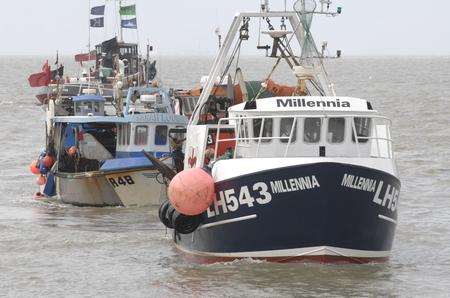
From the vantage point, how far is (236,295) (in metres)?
19.6

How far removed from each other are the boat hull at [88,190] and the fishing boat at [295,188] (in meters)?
9.08

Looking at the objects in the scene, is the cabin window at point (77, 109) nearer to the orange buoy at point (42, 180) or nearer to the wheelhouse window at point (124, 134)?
the orange buoy at point (42, 180)

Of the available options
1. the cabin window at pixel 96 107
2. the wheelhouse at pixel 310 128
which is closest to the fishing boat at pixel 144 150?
the cabin window at pixel 96 107

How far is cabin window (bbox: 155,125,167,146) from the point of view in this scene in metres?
32.5

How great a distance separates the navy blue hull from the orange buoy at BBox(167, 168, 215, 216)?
23 cm

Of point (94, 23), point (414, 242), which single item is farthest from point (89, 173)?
point (94, 23)

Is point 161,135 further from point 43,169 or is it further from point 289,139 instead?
point 289,139

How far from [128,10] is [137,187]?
132ft

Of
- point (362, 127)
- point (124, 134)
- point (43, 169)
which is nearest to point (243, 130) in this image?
point (362, 127)

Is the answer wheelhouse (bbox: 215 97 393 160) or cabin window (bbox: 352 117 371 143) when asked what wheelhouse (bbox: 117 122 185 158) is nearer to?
wheelhouse (bbox: 215 97 393 160)

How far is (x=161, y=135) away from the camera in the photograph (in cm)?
3256

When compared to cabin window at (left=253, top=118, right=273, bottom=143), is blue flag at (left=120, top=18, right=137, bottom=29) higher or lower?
lower

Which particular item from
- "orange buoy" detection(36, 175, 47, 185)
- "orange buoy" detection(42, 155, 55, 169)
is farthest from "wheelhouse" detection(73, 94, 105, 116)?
"orange buoy" detection(36, 175, 47, 185)

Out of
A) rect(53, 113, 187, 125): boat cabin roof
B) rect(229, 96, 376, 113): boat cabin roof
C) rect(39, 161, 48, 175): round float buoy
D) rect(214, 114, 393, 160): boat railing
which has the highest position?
rect(229, 96, 376, 113): boat cabin roof
